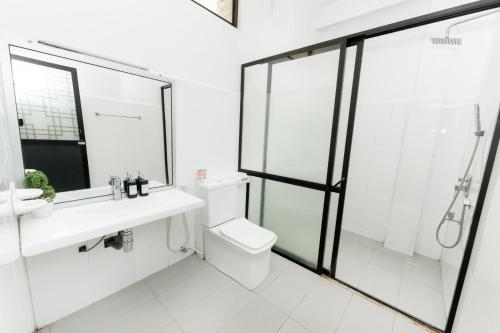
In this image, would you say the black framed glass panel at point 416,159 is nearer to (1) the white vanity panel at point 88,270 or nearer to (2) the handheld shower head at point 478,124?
(2) the handheld shower head at point 478,124

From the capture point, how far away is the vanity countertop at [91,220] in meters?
0.92

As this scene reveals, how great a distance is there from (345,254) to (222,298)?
1389mm

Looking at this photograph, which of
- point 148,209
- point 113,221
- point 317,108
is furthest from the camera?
point 317,108

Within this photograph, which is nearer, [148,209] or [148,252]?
[148,209]

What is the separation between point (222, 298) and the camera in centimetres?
158

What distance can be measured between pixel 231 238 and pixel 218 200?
0.38 meters

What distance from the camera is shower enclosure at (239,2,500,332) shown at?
157 centimetres

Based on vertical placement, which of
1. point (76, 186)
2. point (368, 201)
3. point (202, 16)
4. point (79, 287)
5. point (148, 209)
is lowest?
point (79, 287)

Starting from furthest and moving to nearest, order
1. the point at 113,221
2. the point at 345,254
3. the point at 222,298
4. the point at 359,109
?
the point at 359,109 < the point at 345,254 < the point at 222,298 < the point at 113,221

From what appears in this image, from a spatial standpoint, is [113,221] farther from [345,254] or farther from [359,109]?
[359,109]

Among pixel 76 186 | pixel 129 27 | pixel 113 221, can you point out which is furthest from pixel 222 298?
pixel 129 27

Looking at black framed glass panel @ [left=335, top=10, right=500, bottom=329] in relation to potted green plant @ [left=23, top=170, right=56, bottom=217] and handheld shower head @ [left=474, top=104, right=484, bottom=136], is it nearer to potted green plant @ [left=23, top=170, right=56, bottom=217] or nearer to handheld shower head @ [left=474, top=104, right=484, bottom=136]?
handheld shower head @ [left=474, top=104, right=484, bottom=136]

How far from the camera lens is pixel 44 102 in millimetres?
1207

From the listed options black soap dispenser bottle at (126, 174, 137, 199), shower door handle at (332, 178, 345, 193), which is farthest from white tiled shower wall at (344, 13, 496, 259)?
black soap dispenser bottle at (126, 174, 137, 199)
